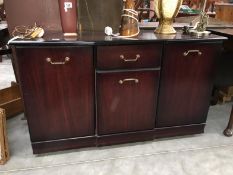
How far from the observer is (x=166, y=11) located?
1555mm

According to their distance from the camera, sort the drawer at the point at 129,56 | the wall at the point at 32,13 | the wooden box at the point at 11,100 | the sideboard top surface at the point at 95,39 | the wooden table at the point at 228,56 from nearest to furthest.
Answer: the sideboard top surface at the point at 95,39 < the drawer at the point at 129,56 < the wall at the point at 32,13 < the wooden table at the point at 228,56 < the wooden box at the point at 11,100

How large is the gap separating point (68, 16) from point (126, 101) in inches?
25.8

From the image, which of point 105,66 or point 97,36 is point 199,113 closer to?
point 105,66

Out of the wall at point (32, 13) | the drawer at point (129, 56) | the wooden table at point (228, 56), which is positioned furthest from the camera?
the wooden table at point (228, 56)

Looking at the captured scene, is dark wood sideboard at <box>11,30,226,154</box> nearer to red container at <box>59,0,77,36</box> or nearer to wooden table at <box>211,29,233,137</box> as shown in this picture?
red container at <box>59,0,77,36</box>

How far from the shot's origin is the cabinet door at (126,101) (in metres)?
1.46

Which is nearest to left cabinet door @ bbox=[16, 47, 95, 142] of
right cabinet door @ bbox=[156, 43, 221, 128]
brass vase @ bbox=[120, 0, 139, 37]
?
brass vase @ bbox=[120, 0, 139, 37]

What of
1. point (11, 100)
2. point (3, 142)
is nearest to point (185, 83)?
point (3, 142)

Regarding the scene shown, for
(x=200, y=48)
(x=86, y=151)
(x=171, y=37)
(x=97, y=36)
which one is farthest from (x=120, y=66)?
(x=86, y=151)

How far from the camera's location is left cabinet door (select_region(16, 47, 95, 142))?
1.31 metres

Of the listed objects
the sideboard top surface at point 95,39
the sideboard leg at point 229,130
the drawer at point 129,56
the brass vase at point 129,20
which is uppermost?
the brass vase at point 129,20

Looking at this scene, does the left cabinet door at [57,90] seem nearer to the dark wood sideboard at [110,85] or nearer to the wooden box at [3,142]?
the dark wood sideboard at [110,85]

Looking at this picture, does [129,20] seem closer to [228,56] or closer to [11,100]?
[228,56]

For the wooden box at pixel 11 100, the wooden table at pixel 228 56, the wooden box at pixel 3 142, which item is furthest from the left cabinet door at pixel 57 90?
the wooden table at pixel 228 56
